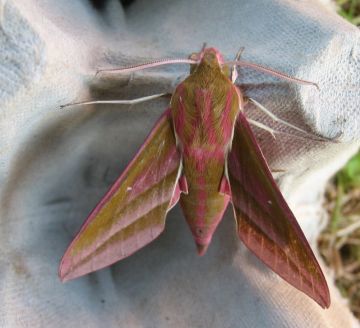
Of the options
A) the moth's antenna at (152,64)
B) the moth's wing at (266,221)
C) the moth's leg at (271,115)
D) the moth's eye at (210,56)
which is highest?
the moth's eye at (210,56)

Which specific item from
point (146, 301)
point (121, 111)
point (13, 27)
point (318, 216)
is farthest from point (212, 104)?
point (318, 216)

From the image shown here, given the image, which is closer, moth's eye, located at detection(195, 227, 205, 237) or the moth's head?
the moth's head

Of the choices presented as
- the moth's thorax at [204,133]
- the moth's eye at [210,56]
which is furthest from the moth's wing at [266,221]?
the moth's eye at [210,56]

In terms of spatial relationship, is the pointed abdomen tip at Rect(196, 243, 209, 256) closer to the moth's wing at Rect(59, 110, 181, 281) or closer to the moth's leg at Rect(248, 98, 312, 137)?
the moth's wing at Rect(59, 110, 181, 281)

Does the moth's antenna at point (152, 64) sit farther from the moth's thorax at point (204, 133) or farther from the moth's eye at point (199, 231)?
the moth's eye at point (199, 231)

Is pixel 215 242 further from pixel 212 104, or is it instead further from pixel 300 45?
pixel 300 45

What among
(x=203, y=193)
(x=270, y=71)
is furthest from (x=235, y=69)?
(x=203, y=193)

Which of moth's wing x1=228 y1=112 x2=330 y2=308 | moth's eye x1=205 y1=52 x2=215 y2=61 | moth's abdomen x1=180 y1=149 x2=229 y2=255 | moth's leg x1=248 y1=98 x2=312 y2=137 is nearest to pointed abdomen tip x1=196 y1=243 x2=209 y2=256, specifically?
moth's abdomen x1=180 y1=149 x2=229 y2=255
